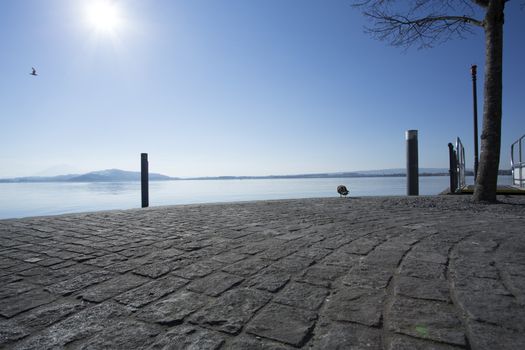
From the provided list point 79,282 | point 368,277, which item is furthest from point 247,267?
point 79,282

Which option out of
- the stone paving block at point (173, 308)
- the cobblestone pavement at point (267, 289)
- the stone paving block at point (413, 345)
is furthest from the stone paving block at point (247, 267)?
the stone paving block at point (413, 345)

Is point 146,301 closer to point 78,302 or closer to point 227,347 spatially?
point 78,302

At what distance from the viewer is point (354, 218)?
520 cm

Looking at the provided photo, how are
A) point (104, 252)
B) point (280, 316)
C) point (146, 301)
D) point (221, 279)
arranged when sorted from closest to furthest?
point (280, 316)
point (146, 301)
point (221, 279)
point (104, 252)

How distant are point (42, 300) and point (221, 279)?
126cm

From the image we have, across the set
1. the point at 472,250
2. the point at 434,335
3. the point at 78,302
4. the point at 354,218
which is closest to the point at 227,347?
A: the point at 434,335

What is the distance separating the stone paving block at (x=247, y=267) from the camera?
247cm

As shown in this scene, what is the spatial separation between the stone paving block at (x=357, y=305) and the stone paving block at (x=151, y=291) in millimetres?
1149

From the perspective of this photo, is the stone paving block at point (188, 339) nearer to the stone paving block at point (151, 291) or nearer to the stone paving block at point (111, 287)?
the stone paving block at point (151, 291)

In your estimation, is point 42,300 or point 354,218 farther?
point 354,218

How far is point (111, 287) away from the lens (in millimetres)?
2221

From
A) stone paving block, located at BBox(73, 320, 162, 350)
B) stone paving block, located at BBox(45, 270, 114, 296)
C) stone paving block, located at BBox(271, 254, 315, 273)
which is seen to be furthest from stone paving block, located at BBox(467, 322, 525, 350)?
stone paving block, located at BBox(45, 270, 114, 296)

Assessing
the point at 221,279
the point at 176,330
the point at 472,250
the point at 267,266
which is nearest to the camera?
the point at 176,330

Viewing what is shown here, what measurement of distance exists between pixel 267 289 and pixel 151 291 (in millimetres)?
857
